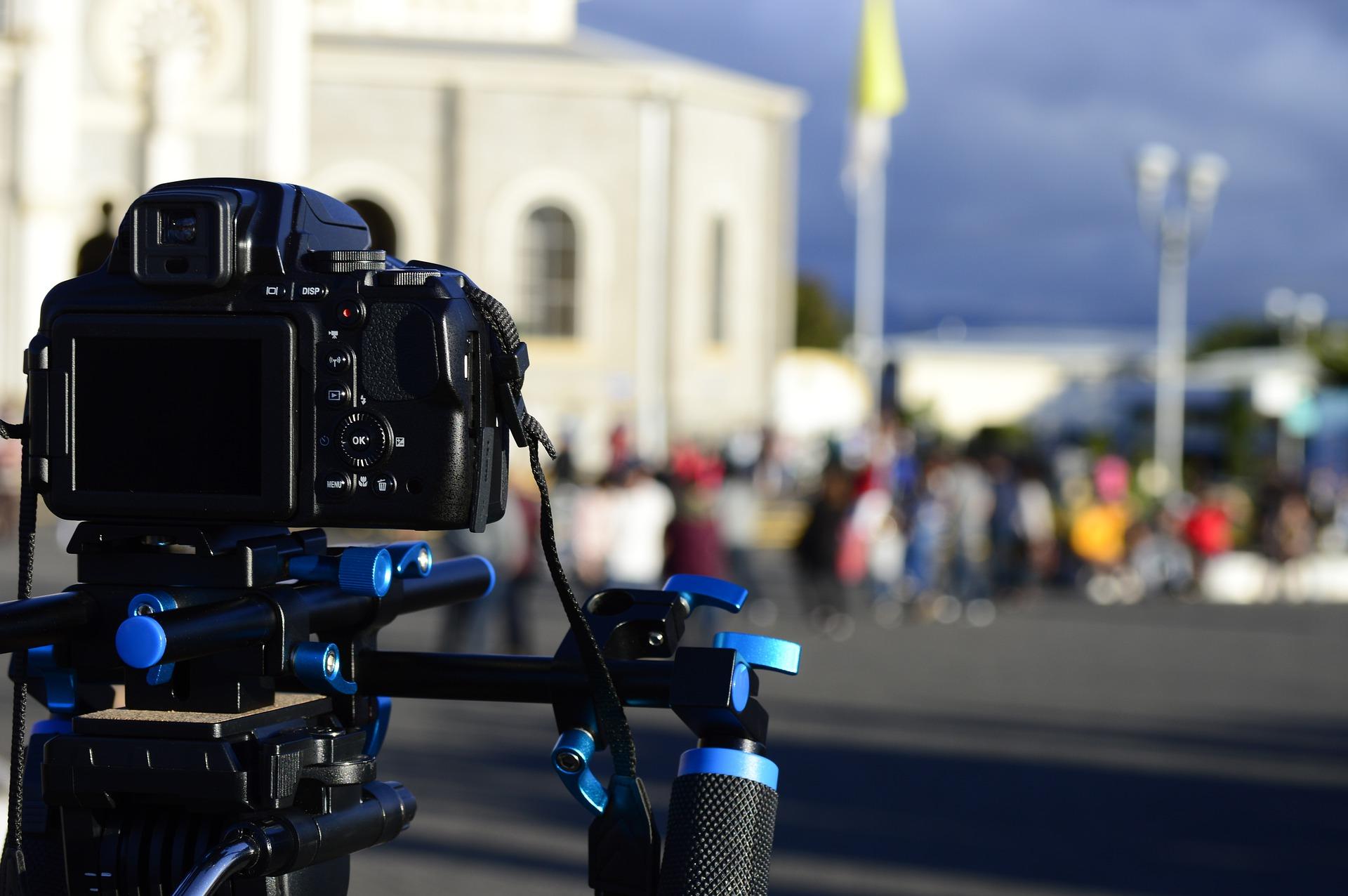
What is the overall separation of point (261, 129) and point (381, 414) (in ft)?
86.8

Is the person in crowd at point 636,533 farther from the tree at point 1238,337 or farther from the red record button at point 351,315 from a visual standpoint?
the tree at point 1238,337

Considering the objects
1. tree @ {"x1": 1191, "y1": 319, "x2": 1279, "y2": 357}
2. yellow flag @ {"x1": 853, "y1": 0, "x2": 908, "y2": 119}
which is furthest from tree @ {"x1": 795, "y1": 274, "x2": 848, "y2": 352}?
yellow flag @ {"x1": 853, "y1": 0, "x2": 908, "y2": 119}

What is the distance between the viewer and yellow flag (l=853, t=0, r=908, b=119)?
34281mm

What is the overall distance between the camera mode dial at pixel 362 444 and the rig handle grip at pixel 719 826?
408mm

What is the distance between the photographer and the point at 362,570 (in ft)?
5.69

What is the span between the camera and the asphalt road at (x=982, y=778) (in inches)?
259

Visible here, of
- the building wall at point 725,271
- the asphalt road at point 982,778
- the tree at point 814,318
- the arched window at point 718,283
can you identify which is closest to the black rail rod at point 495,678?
the asphalt road at point 982,778

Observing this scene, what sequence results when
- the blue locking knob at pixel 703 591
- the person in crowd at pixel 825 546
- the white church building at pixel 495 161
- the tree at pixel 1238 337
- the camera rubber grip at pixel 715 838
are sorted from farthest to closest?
the tree at pixel 1238 337
the white church building at pixel 495 161
the person in crowd at pixel 825 546
the blue locking knob at pixel 703 591
the camera rubber grip at pixel 715 838

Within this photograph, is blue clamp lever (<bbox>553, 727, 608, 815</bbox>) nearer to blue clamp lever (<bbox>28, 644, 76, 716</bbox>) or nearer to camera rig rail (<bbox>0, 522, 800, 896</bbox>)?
camera rig rail (<bbox>0, 522, 800, 896</bbox>)

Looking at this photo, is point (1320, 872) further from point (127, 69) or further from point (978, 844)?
point (127, 69)

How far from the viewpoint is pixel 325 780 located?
171 cm

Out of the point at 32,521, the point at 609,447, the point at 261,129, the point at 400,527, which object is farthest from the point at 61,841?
the point at 261,129

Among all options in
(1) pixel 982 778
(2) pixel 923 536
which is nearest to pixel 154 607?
(1) pixel 982 778

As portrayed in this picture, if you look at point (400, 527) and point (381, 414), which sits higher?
point (381, 414)
